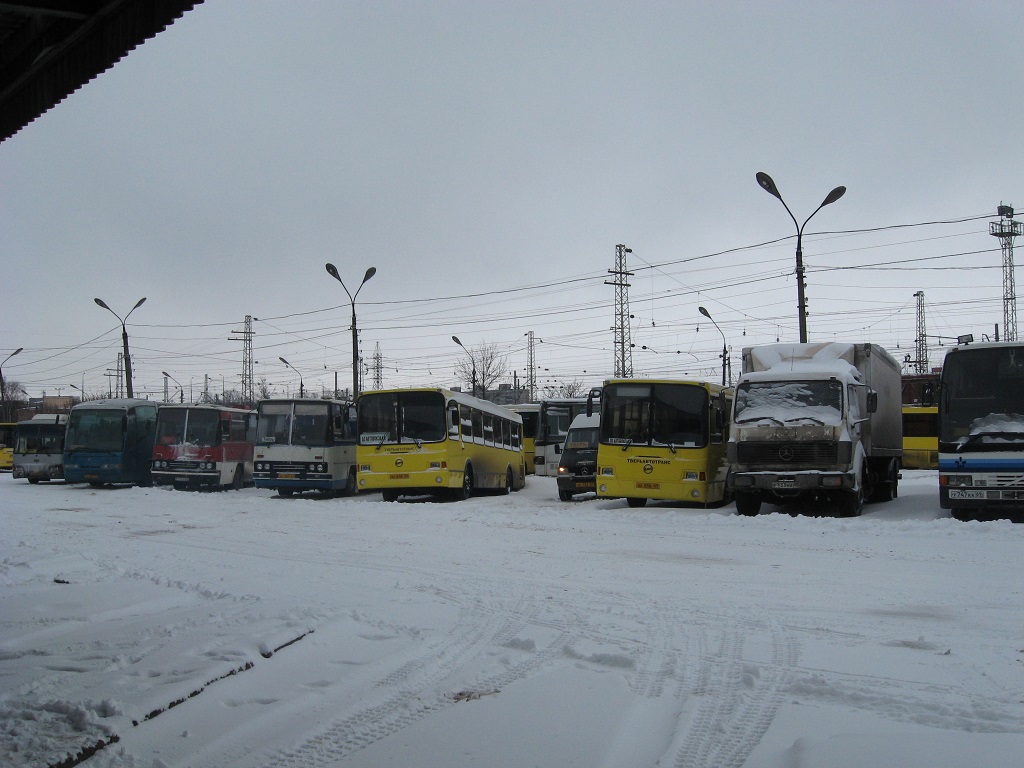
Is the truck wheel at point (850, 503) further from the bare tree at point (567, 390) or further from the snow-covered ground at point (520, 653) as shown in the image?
the bare tree at point (567, 390)

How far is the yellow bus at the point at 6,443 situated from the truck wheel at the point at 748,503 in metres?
39.1

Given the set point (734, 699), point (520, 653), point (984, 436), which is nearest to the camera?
point (734, 699)

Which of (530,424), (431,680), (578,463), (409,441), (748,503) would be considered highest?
(530,424)

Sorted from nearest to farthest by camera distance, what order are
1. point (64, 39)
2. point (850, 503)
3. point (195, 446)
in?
point (64, 39) < point (850, 503) < point (195, 446)

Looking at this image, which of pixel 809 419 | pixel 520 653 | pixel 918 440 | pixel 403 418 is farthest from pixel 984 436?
pixel 918 440

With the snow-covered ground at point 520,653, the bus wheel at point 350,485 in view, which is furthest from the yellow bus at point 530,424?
the snow-covered ground at point 520,653

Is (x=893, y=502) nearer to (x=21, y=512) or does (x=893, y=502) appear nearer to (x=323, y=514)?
(x=323, y=514)

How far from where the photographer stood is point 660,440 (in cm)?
1941

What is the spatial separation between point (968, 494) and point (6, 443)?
4511 cm

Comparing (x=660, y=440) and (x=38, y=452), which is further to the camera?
(x=38, y=452)

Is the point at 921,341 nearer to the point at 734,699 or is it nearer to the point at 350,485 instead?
the point at 350,485

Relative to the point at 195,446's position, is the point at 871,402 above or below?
above

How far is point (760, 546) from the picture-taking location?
12953 millimetres

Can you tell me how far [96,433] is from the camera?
3122 cm
